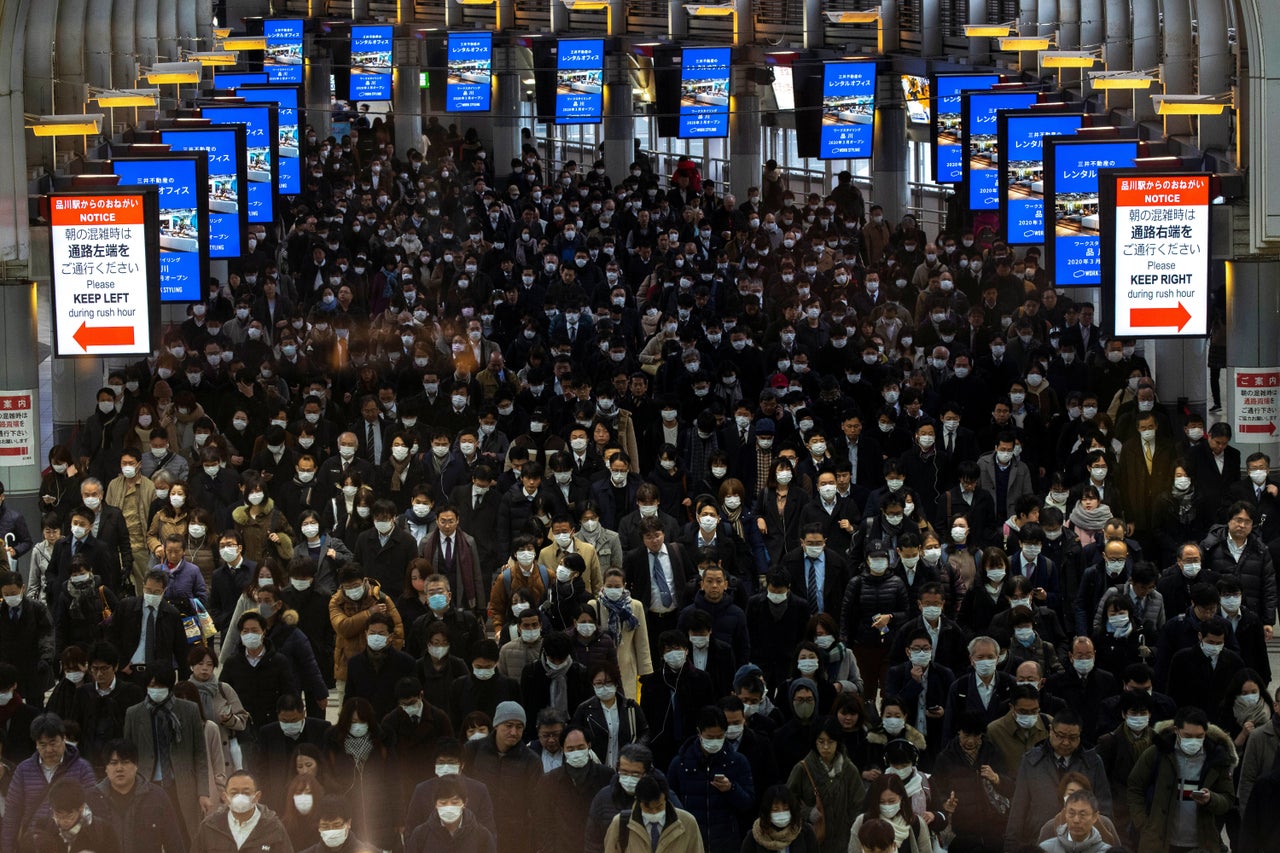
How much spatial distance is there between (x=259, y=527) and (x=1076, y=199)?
368 inches

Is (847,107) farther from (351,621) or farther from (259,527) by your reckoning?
(351,621)

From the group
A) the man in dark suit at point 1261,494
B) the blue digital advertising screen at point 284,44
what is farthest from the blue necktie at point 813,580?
the blue digital advertising screen at point 284,44

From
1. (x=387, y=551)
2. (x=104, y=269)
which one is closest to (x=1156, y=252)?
(x=387, y=551)

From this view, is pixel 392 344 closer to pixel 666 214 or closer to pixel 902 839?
pixel 666 214

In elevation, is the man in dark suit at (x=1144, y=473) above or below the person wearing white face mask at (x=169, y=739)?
above

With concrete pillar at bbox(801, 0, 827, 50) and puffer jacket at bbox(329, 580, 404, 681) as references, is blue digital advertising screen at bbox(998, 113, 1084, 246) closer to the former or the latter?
puffer jacket at bbox(329, 580, 404, 681)

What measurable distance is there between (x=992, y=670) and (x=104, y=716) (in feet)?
17.3

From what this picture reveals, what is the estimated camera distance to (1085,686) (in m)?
15.4

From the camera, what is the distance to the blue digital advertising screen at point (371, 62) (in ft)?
156

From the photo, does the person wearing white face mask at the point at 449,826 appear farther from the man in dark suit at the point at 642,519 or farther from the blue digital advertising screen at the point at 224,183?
the blue digital advertising screen at the point at 224,183

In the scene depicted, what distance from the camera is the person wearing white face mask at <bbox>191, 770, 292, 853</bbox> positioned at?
13430mm

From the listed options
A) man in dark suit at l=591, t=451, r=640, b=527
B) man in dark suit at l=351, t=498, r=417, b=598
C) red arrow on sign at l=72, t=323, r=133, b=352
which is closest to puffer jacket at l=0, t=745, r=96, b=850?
man in dark suit at l=351, t=498, r=417, b=598

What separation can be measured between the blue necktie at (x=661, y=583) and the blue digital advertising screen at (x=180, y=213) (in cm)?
927

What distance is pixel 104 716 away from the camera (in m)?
15.1
